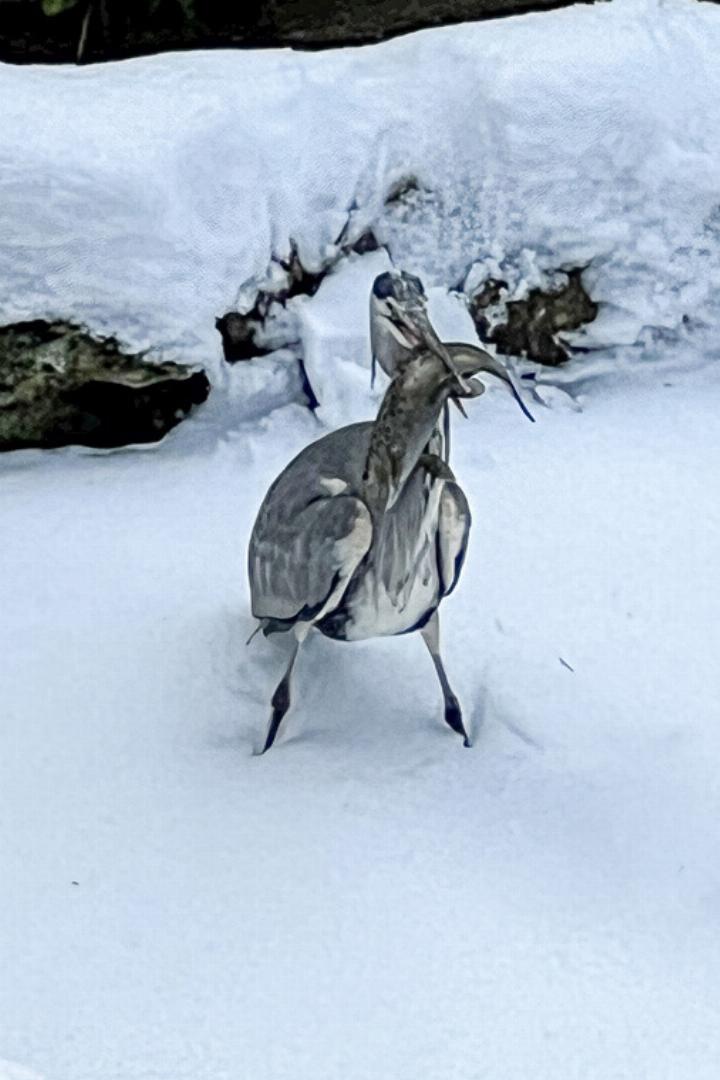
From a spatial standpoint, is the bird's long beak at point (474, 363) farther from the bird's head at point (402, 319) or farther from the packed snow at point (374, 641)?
the packed snow at point (374, 641)

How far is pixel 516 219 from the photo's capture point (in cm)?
268

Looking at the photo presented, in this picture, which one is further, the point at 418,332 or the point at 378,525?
the point at 378,525

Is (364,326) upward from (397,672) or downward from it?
upward

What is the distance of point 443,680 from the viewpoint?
1958 millimetres

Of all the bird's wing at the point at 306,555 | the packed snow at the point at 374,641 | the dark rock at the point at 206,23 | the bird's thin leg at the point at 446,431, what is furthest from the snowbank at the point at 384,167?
the bird's thin leg at the point at 446,431

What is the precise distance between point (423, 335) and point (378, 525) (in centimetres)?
25

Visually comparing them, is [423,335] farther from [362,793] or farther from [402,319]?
[362,793]

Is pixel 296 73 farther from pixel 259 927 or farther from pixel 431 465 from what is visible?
pixel 259 927

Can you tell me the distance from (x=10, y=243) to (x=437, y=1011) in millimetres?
1344

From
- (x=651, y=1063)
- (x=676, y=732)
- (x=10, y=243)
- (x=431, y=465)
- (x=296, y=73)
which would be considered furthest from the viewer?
(x=296, y=73)

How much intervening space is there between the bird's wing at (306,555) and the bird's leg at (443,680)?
142 millimetres

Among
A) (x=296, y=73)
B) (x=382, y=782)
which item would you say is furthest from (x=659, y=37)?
(x=382, y=782)

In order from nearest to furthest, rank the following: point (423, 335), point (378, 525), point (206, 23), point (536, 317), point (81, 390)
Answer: point (423, 335), point (378, 525), point (81, 390), point (536, 317), point (206, 23)

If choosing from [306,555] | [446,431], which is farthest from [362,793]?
[446,431]
